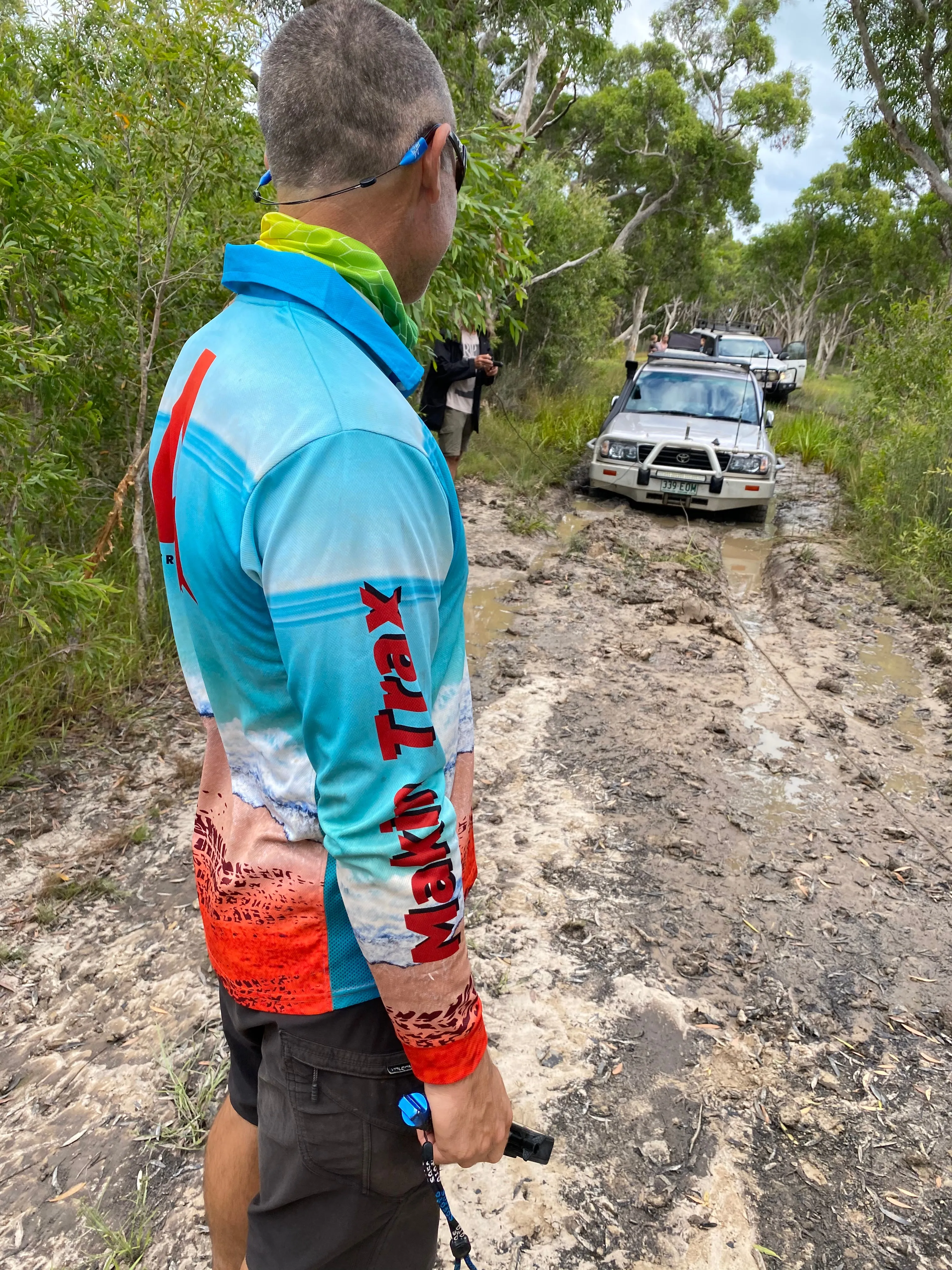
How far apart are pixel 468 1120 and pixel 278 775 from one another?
1.66 ft

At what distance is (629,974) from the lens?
9.23ft

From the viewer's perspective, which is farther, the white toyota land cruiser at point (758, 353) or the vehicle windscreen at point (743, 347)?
the vehicle windscreen at point (743, 347)

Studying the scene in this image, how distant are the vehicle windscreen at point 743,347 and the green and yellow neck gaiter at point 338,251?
19622mm

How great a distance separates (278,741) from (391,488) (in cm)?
36

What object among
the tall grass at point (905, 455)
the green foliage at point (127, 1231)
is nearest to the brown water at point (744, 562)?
the tall grass at point (905, 455)

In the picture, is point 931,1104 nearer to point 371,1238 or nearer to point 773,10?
point 371,1238

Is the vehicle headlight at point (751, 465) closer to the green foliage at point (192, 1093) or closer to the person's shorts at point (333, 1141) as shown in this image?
the green foliage at point (192, 1093)

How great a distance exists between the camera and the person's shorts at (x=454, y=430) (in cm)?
712

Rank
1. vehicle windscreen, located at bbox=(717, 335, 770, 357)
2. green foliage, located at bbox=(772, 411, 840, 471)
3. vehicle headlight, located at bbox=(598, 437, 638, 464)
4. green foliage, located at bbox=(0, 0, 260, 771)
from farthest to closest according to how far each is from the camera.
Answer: vehicle windscreen, located at bbox=(717, 335, 770, 357), green foliage, located at bbox=(772, 411, 840, 471), vehicle headlight, located at bbox=(598, 437, 638, 464), green foliage, located at bbox=(0, 0, 260, 771)

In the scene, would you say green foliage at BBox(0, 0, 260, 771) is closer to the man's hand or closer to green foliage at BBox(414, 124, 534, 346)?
green foliage at BBox(414, 124, 534, 346)

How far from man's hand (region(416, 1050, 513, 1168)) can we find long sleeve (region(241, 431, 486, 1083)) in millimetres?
39

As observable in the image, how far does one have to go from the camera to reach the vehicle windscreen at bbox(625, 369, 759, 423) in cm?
982

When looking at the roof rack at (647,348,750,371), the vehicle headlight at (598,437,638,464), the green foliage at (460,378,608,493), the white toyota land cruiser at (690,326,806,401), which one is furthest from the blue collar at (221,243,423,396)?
the white toyota land cruiser at (690,326,806,401)

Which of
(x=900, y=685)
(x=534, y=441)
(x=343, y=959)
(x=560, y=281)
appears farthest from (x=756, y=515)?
(x=343, y=959)
